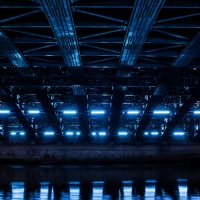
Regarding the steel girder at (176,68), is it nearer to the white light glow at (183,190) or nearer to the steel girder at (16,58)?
the white light glow at (183,190)

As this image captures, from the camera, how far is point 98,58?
2128 centimetres

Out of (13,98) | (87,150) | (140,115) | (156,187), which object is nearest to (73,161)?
(87,150)

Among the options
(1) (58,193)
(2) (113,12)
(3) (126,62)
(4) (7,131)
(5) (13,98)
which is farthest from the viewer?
(4) (7,131)

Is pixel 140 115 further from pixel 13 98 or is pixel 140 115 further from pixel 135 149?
pixel 13 98

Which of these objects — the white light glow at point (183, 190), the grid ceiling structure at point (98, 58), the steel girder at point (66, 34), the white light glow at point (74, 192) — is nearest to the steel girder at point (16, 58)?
the grid ceiling structure at point (98, 58)

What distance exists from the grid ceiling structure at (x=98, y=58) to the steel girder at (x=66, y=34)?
42 millimetres

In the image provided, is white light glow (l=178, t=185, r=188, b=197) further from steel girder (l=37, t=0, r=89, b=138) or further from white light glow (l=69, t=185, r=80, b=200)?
steel girder (l=37, t=0, r=89, b=138)

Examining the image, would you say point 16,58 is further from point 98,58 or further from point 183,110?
point 183,110

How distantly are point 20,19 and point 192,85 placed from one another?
16.1 metres

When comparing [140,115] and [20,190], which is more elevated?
[140,115]

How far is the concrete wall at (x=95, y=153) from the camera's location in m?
43.5

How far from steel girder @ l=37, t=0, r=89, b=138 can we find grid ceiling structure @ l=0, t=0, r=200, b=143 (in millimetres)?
42

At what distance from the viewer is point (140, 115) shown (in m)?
35.9

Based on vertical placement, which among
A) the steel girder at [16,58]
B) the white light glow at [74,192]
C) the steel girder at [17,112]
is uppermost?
the steel girder at [16,58]
